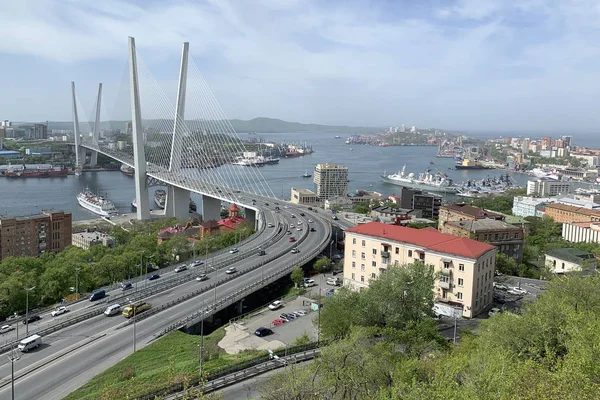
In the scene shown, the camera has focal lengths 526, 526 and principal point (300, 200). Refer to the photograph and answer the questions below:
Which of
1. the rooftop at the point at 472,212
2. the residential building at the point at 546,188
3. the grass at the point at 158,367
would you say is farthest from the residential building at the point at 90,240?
the residential building at the point at 546,188

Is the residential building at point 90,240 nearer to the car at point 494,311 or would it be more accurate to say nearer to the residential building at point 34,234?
the residential building at point 34,234

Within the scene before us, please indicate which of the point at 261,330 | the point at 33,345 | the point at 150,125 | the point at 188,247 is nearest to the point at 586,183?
the point at 150,125

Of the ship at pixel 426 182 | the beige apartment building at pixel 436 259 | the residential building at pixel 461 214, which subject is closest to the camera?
the beige apartment building at pixel 436 259

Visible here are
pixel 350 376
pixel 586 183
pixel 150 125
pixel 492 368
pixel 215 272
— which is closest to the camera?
pixel 492 368

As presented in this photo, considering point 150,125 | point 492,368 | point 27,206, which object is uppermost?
point 150,125

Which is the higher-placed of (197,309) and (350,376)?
(350,376)

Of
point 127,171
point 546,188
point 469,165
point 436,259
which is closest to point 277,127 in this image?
point 469,165

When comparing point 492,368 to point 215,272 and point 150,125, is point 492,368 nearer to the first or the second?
point 215,272
